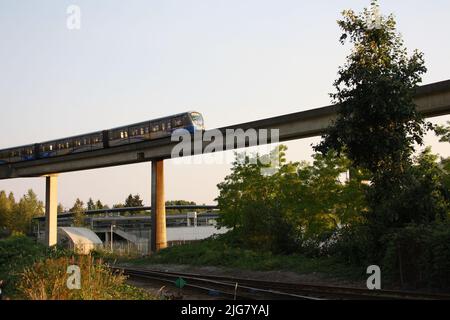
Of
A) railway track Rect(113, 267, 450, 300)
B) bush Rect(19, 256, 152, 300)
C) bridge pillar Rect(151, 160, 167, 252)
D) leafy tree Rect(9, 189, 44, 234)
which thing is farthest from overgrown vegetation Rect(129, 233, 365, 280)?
leafy tree Rect(9, 189, 44, 234)

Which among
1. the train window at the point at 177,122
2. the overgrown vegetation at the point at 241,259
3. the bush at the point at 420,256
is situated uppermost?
the train window at the point at 177,122

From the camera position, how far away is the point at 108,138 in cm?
5259

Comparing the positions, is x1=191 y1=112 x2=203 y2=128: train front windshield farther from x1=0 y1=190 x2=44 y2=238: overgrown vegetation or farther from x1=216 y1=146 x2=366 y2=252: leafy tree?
x1=0 y1=190 x2=44 y2=238: overgrown vegetation

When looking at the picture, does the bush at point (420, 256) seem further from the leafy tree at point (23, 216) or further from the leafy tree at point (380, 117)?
the leafy tree at point (23, 216)

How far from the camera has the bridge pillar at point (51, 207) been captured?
6744 centimetres

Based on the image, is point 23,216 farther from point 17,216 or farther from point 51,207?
point 51,207

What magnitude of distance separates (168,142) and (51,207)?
95.3 ft

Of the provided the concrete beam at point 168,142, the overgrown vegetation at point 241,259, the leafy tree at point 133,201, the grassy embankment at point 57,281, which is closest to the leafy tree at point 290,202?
the overgrown vegetation at point 241,259

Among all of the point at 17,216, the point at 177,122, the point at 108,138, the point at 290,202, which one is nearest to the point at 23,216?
the point at 17,216

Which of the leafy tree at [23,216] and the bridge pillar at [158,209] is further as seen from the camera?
the leafy tree at [23,216]
